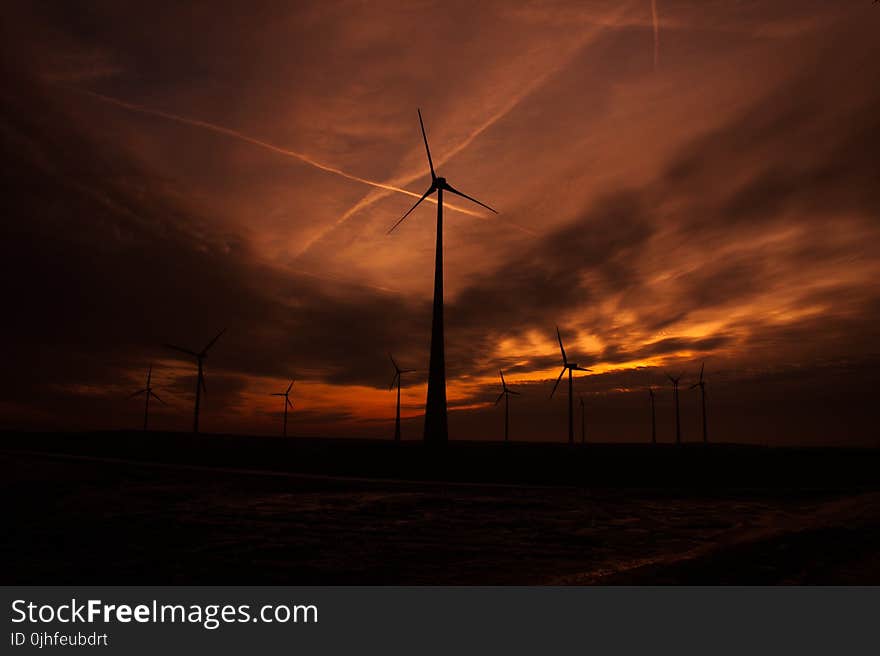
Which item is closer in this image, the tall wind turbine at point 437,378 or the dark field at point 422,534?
the dark field at point 422,534

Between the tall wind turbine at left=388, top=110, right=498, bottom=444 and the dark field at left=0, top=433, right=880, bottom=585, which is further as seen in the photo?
the tall wind turbine at left=388, top=110, right=498, bottom=444

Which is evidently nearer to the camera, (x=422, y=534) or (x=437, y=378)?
(x=422, y=534)

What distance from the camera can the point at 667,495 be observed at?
39375 mm

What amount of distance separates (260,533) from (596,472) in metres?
48.8

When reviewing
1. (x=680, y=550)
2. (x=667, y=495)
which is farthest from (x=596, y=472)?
(x=680, y=550)

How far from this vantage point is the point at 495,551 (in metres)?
17.5

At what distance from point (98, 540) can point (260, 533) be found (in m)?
5.07
